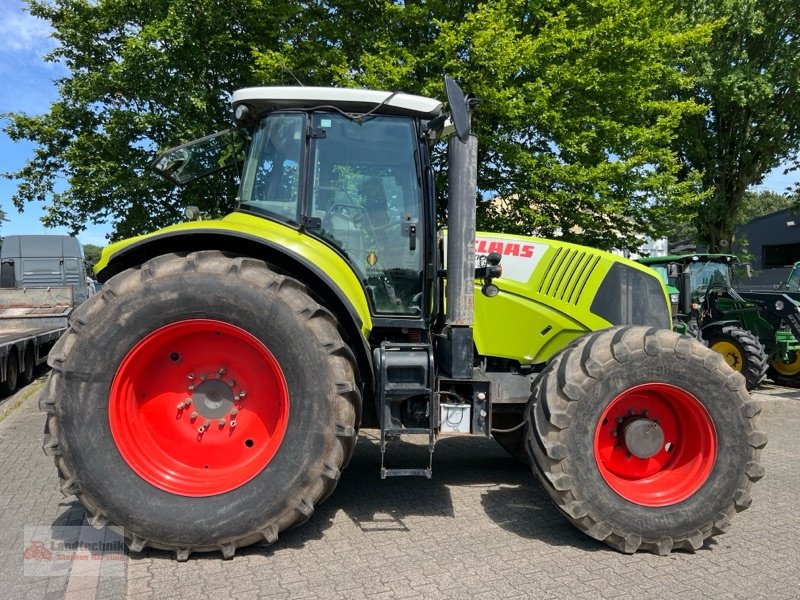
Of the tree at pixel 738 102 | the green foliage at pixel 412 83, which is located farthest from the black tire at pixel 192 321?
the tree at pixel 738 102

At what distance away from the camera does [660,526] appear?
130 inches

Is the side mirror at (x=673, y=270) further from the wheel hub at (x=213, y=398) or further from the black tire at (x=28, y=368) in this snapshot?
the black tire at (x=28, y=368)

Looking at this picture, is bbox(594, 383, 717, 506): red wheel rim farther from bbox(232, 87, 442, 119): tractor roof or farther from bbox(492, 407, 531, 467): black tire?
bbox(232, 87, 442, 119): tractor roof

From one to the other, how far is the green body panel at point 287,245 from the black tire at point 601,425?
124 centimetres

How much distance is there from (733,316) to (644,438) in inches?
327

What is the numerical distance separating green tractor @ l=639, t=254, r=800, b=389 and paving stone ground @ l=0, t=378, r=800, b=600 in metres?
5.38

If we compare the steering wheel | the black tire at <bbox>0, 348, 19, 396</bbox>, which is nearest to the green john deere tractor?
the steering wheel

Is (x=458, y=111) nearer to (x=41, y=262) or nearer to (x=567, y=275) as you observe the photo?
(x=567, y=275)

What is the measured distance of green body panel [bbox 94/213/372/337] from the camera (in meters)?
3.36

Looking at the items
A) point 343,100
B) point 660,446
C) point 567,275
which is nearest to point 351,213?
point 343,100

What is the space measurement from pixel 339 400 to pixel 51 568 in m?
1.73

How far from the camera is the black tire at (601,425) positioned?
10.8 ft

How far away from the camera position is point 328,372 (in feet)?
10.5

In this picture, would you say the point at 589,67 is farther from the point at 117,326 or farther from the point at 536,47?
the point at 117,326
